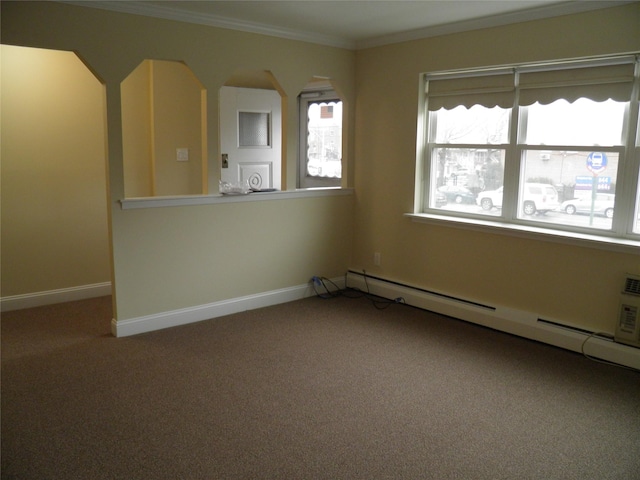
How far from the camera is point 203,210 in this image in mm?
4449

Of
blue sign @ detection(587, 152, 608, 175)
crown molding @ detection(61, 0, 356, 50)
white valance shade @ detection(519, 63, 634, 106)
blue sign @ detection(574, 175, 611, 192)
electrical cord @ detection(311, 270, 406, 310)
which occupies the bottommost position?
electrical cord @ detection(311, 270, 406, 310)

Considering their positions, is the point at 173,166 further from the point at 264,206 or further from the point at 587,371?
the point at 587,371

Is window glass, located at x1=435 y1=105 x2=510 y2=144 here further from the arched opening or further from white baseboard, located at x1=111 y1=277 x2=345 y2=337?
the arched opening

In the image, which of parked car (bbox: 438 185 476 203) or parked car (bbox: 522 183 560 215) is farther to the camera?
parked car (bbox: 438 185 476 203)

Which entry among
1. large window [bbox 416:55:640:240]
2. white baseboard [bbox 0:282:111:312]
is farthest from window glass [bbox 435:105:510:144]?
white baseboard [bbox 0:282:111:312]

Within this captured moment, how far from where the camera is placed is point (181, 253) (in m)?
4.38

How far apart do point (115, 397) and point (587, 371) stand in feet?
9.96

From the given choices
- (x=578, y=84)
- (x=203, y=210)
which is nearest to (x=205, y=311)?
(x=203, y=210)

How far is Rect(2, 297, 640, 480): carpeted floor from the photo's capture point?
2592 millimetres

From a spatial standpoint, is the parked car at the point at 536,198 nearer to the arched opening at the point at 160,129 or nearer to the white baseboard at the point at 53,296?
the arched opening at the point at 160,129

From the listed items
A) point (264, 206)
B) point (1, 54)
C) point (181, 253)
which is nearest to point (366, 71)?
point (264, 206)

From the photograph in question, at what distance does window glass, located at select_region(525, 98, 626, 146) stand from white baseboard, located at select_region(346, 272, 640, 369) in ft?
4.40

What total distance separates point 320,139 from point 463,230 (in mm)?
3128

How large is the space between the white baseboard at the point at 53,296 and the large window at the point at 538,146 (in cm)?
316
